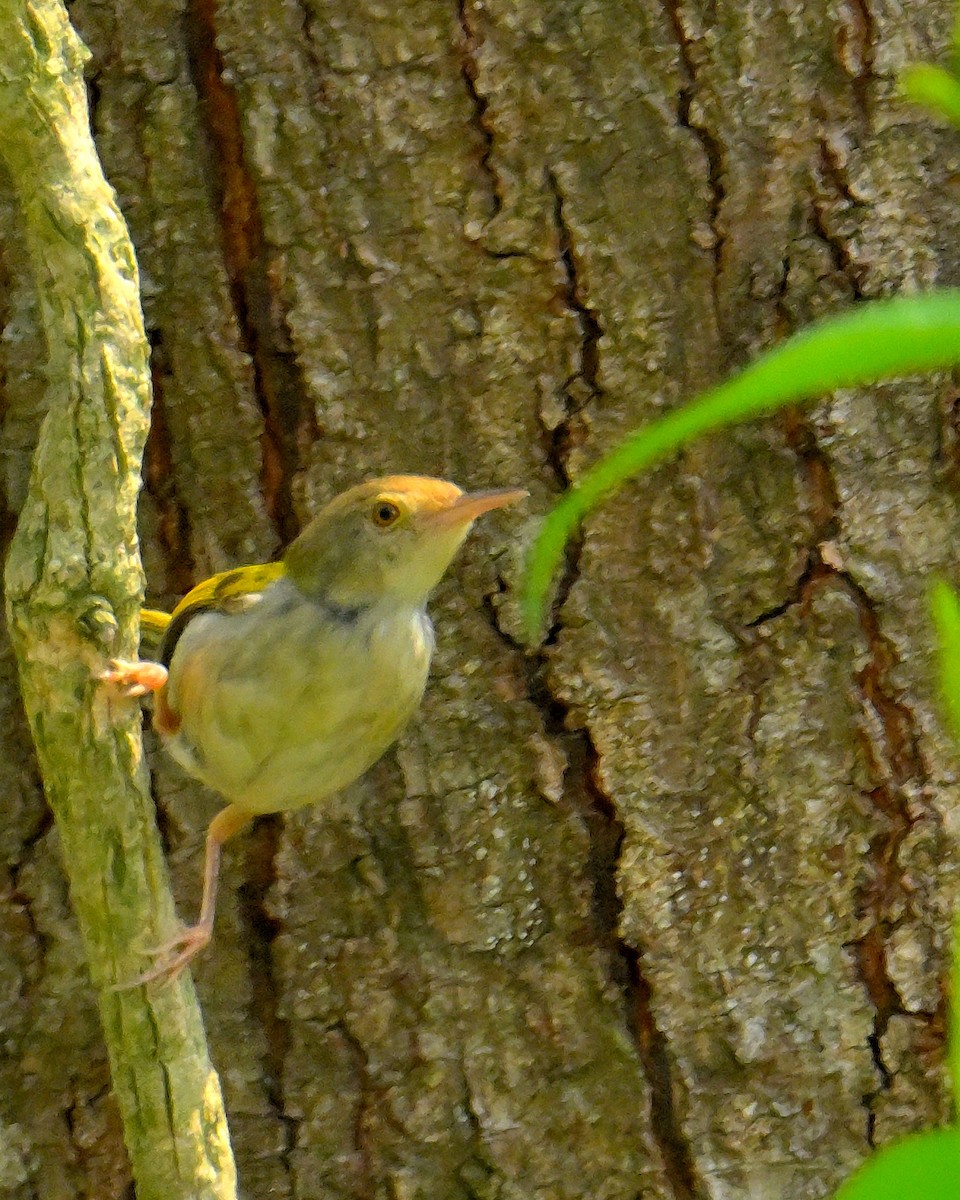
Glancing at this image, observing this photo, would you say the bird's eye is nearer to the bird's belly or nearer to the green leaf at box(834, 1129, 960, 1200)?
the bird's belly

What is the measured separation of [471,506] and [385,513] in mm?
204

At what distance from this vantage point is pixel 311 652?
3158mm

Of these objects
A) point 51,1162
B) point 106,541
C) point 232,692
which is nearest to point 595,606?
point 232,692

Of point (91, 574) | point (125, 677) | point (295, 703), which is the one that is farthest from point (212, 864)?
point (91, 574)

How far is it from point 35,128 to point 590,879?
1789 millimetres

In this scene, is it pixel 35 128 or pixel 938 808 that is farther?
pixel 938 808

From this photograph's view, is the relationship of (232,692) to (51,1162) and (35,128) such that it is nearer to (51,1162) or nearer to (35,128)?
(51,1162)

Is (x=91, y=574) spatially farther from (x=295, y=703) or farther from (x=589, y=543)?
(x=589, y=543)

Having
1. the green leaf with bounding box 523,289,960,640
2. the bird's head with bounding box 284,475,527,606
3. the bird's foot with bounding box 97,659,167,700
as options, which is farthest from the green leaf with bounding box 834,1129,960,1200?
the bird's head with bounding box 284,475,527,606

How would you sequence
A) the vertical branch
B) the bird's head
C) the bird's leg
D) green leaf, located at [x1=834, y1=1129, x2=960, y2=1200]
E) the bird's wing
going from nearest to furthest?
1. green leaf, located at [x1=834, y1=1129, x2=960, y2=1200]
2. the vertical branch
3. the bird's leg
4. the bird's head
5. the bird's wing

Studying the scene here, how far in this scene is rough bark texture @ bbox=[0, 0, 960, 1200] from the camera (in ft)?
9.73

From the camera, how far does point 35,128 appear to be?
218cm

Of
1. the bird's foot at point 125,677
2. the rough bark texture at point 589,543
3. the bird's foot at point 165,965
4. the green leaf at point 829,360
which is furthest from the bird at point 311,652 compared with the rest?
the green leaf at point 829,360

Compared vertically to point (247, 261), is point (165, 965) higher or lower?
lower
